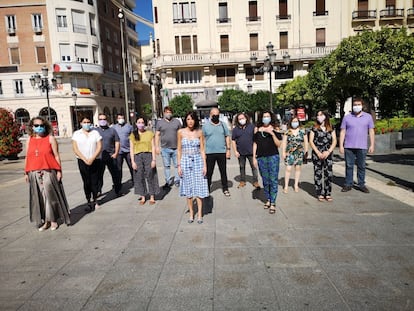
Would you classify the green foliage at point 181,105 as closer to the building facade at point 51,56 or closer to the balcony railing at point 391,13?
the building facade at point 51,56

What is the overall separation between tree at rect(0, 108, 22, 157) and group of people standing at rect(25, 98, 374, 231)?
31.5 feet

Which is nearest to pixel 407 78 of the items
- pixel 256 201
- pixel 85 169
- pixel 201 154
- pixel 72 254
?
pixel 256 201

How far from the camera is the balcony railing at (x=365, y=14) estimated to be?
3441 centimetres

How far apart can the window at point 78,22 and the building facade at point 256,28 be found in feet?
30.1

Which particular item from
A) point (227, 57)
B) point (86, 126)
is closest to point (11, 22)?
point (227, 57)

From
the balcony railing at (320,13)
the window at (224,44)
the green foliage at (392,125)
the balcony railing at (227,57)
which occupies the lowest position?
the green foliage at (392,125)

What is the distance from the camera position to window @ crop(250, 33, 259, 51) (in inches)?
1366

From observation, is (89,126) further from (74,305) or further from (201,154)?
(74,305)

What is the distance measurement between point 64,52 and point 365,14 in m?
34.4

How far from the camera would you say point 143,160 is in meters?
6.23

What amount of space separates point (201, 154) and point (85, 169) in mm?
2401

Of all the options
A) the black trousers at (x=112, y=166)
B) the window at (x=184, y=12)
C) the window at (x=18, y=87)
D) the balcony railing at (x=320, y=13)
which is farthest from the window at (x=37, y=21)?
the black trousers at (x=112, y=166)

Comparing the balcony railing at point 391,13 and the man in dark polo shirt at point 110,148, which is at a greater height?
the balcony railing at point 391,13

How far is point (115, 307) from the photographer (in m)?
2.83
